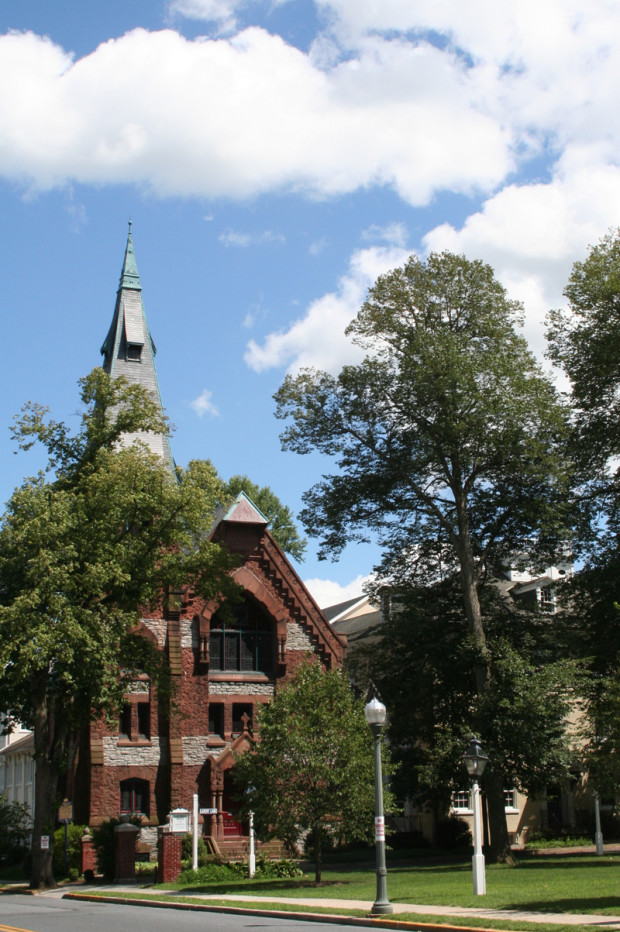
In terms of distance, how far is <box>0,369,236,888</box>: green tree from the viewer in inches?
1107

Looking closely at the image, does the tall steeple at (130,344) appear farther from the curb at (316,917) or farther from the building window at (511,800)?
the curb at (316,917)

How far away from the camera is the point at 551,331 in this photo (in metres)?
36.2

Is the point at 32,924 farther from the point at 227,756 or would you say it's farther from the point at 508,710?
the point at 227,756

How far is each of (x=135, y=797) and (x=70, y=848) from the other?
3.56 m

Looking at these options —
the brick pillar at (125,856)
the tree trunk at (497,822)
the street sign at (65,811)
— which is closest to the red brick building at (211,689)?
the street sign at (65,811)

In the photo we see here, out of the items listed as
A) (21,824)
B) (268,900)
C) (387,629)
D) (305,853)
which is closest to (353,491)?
(387,629)

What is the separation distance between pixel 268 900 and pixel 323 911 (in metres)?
3.62

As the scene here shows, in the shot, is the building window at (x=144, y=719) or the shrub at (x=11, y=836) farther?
the shrub at (x=11, y=836)

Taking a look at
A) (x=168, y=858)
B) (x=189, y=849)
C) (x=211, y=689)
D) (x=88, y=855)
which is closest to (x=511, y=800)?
(x=211, y=689)

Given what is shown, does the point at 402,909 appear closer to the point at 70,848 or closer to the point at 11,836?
the point at 70,848

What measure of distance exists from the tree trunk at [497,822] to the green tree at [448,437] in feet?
0.15

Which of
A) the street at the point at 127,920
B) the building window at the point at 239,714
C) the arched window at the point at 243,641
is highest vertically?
the arched window at the point at 243,641

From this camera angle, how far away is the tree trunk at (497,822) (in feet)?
96.7

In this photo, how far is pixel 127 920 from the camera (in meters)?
16.9
